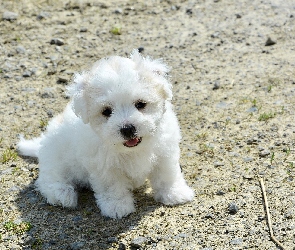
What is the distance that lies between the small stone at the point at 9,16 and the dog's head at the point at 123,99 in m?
4.75

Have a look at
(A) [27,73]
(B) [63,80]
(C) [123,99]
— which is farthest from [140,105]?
(A) [27,73]

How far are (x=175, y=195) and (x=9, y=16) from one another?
5.41 metres

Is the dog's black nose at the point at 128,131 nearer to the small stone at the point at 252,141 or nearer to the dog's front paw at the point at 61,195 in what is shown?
the dog's front paw at the point at 61,195

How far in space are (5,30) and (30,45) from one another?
647 mm

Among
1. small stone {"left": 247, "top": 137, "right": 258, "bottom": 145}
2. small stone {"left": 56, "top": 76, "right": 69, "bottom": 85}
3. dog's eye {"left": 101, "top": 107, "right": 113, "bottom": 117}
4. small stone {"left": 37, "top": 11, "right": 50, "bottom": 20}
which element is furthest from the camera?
small stone {"left": 37, "top": 11, "right": 50, "bottom": 20}

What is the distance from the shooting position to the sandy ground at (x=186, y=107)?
4.94 meters

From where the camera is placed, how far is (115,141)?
4.64m

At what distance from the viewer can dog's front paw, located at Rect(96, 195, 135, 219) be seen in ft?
16.9

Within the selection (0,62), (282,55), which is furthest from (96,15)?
(282,55)

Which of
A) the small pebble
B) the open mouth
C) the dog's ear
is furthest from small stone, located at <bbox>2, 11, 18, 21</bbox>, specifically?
the open mouth

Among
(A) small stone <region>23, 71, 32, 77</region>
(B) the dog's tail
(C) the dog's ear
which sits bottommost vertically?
(A) small stone <region>23, 71, 32, 77</region>

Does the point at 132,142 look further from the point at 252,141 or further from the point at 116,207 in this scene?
the point at 252,141

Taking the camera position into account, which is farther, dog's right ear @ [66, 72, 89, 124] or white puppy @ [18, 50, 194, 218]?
dog's right ear @ [66, 72, 89, 124]

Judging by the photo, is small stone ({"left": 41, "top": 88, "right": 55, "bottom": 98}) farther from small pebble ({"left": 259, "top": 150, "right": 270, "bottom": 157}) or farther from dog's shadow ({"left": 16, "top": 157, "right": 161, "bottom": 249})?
small pebble ({"left": 259, "top": 150, "right": 270, "bottom": 157})
